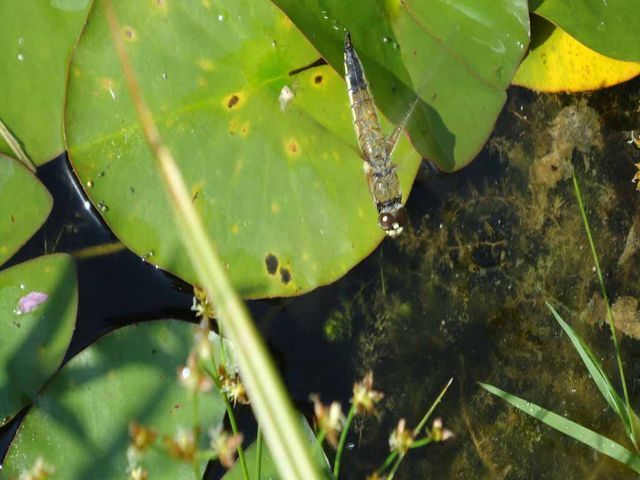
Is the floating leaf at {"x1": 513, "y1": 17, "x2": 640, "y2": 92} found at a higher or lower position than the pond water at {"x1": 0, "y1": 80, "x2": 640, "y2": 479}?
higher

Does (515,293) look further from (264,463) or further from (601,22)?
(264,463)

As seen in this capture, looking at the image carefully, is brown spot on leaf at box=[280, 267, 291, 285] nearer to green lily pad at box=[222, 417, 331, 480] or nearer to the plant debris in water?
the plant debris in water

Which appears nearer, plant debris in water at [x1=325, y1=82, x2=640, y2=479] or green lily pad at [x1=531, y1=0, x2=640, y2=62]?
green lily pad at [x1=531, y1=0, x2=640, y2=62]

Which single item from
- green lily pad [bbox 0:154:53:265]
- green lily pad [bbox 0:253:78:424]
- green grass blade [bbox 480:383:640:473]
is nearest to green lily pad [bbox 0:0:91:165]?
green lily pad [bbox 0:154:53:265]

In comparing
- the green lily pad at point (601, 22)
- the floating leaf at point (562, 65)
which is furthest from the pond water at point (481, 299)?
the green lily pad at point (601, 22)

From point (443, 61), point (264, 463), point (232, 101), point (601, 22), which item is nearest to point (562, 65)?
point (601, 22)

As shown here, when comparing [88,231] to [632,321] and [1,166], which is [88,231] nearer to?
[1,166]
